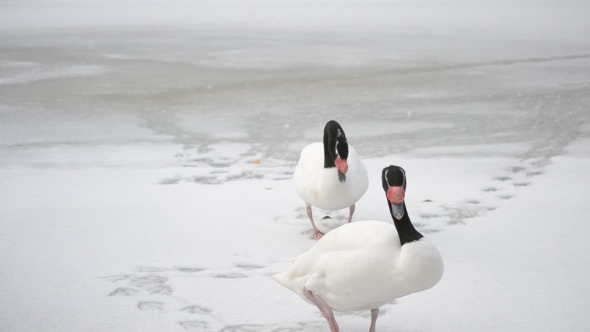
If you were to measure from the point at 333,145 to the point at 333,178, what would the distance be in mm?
201

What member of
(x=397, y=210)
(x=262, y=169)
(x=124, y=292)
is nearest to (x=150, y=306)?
(x=124, y=292)

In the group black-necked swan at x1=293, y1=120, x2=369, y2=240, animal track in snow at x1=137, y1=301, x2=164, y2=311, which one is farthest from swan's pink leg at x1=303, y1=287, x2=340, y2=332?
black-necked swan at x1=293, y1=120, x2=369, y2=240

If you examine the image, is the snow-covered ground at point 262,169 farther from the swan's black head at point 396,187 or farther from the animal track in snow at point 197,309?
the swan's black head at point 396,187

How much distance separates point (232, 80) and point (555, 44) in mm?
5581

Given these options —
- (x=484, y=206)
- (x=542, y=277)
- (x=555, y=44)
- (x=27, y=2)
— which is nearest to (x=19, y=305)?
(x=542, y=277)

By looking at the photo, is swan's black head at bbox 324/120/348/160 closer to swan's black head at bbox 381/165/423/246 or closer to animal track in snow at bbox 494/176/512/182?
swan's black head at bbox 381/165/423/246

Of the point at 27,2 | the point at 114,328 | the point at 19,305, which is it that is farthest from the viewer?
the point at 27,2

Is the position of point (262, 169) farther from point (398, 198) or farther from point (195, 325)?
point (398, 198)

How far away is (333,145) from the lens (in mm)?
4184

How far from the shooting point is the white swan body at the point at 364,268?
2.73 meters

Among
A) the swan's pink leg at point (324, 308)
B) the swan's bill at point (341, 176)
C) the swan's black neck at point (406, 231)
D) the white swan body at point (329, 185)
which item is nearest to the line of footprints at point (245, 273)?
the swan's pink leg at point (324, 308)

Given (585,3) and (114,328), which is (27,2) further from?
(114,328)

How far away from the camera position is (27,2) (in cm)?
2012

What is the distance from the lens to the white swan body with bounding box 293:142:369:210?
4.14 meters
